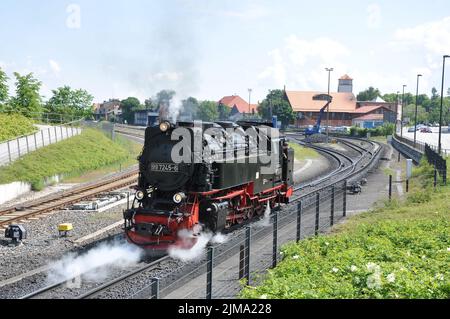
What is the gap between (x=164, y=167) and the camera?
1338 centimetres

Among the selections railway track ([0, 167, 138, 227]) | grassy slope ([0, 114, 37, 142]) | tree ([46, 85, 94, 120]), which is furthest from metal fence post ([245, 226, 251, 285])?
tree ([46, 85, 94, 120])

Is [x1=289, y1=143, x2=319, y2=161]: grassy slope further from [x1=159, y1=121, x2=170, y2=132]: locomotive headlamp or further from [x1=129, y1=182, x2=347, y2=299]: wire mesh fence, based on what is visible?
[x1=159, y1=121, x2=170, y2=132]: locomotive headlamp

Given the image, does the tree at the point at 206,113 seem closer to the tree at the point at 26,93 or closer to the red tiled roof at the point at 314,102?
the tree at the point at 26,93

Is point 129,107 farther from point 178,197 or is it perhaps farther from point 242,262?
point 242,262

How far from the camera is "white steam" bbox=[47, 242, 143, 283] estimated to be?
11211 mm

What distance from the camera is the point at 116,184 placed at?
82.8 feet

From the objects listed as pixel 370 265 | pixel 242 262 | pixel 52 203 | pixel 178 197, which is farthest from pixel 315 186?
pixel 370 265

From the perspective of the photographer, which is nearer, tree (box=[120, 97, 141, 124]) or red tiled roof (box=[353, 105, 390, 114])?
tree (box=[120, 97, 141, 124])

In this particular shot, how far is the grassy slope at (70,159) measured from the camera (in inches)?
964

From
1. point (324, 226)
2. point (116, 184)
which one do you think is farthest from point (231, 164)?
point (116, 184)

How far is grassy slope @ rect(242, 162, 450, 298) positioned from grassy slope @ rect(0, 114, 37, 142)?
22239mm

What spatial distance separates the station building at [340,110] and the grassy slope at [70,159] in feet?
245

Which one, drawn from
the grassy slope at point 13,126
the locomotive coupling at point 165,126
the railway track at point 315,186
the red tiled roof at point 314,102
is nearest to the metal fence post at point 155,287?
the railway track at point 315,186

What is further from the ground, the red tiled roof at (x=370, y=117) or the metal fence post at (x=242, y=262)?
the metal fence post at (x=242, y=262)
